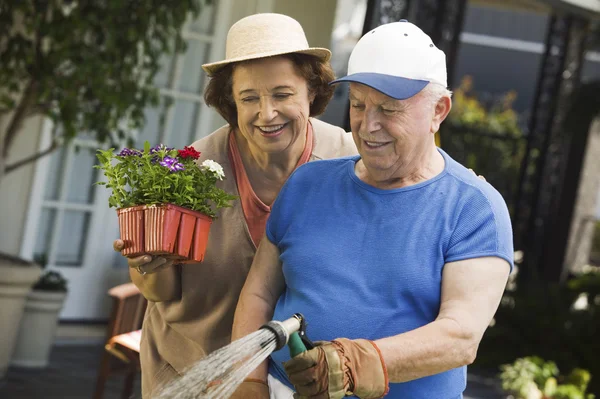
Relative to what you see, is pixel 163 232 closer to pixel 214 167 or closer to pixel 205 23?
pixel 214 167

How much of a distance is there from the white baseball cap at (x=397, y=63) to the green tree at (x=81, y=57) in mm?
3372

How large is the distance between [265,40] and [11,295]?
359 cm

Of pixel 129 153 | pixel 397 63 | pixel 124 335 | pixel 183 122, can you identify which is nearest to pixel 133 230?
pixel 129 153

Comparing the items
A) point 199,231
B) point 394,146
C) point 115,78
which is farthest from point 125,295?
point 394,146

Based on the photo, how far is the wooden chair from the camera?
4227 millimetres

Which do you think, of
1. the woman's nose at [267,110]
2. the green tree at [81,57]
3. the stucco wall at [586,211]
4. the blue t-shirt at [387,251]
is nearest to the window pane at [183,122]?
the green tree at [81,57]

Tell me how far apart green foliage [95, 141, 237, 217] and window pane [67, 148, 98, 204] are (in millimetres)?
4527

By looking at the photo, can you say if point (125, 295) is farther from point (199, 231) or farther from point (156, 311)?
point (199, 231)

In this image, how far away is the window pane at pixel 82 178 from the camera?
664 centimetres

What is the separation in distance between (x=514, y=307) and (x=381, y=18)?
355 cm

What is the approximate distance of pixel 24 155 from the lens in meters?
6.29

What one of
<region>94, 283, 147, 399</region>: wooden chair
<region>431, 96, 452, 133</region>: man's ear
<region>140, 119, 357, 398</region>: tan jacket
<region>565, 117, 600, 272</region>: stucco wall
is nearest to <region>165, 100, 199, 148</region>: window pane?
<region>94, 283, 147, 399</region>: wooden chair

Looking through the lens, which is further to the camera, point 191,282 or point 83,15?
point 83,15

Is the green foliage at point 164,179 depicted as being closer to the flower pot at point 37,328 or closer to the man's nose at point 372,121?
the man's nose at point 372,121
